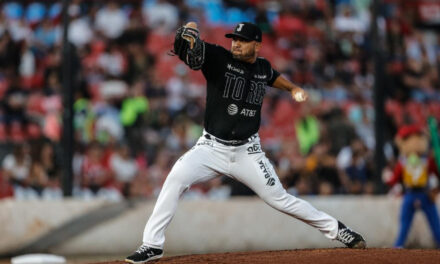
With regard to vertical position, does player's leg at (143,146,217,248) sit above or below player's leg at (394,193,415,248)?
above

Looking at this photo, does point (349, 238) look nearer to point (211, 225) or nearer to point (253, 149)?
point (253, 149)

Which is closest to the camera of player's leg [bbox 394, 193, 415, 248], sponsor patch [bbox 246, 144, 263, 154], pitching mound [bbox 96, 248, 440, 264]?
pitching mound [bbox 96, 248, 440, 264]

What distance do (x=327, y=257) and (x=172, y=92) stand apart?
801 centimetres

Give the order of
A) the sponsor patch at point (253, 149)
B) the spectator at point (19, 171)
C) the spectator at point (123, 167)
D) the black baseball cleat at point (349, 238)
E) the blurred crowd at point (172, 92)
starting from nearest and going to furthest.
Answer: the sponsor patch at point (253, 149) → the black baseball cleat at point (349, 238) → the spectator at point (19, 171) → the blurred crowd at point (172, 92) → the spectator at point (123, 167)

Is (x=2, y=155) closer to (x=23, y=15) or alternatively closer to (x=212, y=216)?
(x=212, y=216)

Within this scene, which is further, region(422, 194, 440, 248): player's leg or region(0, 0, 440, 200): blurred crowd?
region(0, 0, 440, 200): blurred crowd

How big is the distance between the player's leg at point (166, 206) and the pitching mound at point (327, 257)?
0.71ft

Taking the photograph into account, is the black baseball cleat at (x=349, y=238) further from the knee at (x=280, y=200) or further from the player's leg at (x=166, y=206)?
the player's leg at (x=166, y=206)

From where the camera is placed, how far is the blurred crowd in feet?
42.2

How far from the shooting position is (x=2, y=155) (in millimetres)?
12344

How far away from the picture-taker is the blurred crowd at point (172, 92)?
42.2ft

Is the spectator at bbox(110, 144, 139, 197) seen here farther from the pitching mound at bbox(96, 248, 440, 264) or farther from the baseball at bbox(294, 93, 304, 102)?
the baseball at bbox(294, 93, 304, 102)

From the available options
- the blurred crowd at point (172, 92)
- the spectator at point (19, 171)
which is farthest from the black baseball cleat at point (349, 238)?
the spectator at point (19, 171)

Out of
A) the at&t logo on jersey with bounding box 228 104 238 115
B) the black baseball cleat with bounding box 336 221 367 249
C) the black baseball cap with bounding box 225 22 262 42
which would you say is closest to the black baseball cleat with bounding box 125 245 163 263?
the at&t logo on jersey with bounding box 228 104 238 115
